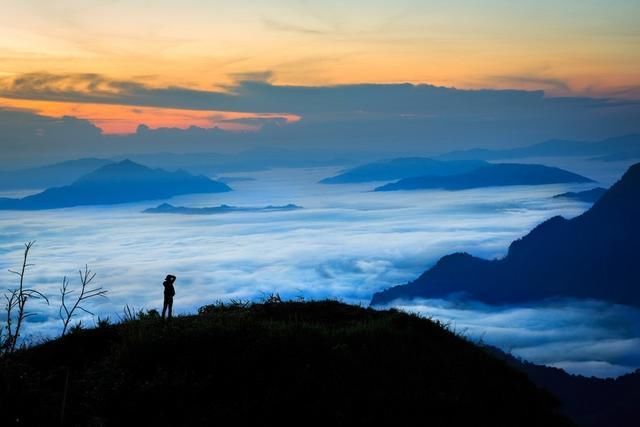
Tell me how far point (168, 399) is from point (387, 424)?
4.64 metres

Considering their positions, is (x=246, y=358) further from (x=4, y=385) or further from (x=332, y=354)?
(x=4, y=385)

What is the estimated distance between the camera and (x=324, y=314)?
19.9 metres

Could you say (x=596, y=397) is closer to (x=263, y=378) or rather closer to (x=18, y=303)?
(x=263, y=378)

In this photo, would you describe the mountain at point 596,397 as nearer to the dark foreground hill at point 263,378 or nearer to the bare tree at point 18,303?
the dark foreground hill at point 263,378

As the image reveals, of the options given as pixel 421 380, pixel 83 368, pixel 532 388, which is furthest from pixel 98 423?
pixel 532 388

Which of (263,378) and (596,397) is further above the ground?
(263,378)

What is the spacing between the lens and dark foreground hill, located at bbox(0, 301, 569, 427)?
12281mm

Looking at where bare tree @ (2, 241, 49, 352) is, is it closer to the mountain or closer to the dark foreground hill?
the dark foreground hill

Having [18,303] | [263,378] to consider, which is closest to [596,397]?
[263,378]

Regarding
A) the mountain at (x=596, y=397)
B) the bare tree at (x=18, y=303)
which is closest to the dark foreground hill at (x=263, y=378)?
the bare tree at (x=18, y=303)

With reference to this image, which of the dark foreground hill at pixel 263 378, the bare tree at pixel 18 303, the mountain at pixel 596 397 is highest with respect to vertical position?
the bare tree at pixel 18 303

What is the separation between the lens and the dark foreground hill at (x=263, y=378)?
12281 millimetres

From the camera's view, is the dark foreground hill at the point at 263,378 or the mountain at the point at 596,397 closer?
the dark foreground hill at the point at 263,378

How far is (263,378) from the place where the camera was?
1345 centimetres
